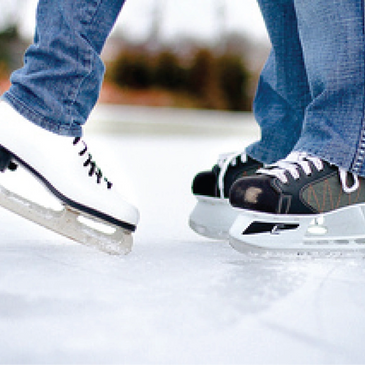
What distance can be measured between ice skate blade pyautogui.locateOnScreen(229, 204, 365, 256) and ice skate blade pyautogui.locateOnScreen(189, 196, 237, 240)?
0.19 metres

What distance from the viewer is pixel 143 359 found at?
0.57 m

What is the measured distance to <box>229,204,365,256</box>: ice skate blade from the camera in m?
0.96

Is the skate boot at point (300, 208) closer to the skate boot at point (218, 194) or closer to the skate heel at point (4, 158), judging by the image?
the skate boot at point (218, 194)

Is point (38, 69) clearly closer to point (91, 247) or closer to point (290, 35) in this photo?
point (91, 247)

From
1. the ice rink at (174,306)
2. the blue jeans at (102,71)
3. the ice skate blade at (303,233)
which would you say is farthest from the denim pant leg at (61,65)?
the ice skate blade at (303,233)

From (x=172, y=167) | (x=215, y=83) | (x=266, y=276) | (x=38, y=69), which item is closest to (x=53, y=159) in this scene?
(x=38, y=69)

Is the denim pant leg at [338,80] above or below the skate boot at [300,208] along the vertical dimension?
above

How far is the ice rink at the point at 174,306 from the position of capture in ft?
1.91

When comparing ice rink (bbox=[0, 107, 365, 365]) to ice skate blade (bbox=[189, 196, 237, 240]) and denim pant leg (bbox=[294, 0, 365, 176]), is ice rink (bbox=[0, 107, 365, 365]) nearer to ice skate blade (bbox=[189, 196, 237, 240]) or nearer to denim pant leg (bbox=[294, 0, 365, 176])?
ice skate blade (bbox=[189, 196, 237, 240])

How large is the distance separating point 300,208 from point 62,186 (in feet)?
1.39

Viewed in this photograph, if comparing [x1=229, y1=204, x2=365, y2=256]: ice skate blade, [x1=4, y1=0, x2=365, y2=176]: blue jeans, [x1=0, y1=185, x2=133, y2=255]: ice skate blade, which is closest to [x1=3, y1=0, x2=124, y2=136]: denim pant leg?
[x1=4, y1=0, x2=365, y2=176]: blue jeans

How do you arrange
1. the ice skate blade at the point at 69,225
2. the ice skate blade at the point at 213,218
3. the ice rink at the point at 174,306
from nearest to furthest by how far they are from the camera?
the ice rink at the point at 174,306, the ice skate blade at the point at 69,225, the ice skate blade at the point at 213,218

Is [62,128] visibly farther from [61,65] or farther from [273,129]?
[273,129]

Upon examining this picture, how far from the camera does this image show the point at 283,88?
1.29 meters
